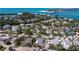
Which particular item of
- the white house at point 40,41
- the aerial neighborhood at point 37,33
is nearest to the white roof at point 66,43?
the aerial neighborhood at point 37,33

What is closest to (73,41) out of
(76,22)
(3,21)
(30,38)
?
(76,22)

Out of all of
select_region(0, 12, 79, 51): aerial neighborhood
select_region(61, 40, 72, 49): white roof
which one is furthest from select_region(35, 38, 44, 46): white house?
select_region(61, 40, 72, 49): white roof

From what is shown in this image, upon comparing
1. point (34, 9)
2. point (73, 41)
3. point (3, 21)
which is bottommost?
point (73, 41)

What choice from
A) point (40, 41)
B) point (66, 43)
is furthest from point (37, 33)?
point (66, 43)

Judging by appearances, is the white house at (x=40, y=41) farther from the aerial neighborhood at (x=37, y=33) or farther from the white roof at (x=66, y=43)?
the white roof at (x=66, y=43)

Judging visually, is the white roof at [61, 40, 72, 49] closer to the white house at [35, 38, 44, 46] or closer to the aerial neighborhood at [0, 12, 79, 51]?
the aerial neighborhood at [0, 12, 79, 51]

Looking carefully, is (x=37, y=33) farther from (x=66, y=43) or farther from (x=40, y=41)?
(x=66, y=43)
